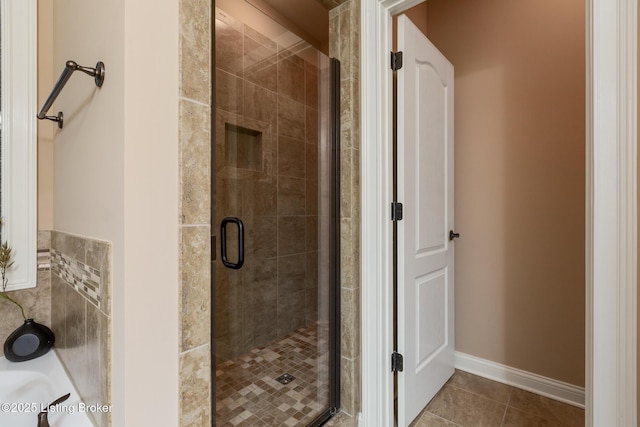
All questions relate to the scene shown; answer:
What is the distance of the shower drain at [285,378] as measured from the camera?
48.7 inches

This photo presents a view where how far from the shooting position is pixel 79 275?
2.97ft

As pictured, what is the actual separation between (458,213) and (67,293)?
2220mm

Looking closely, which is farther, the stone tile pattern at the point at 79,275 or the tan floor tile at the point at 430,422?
the tan floor tile at the point at 430,422

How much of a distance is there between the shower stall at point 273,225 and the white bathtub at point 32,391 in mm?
474

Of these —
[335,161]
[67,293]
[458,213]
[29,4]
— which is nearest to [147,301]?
[67,293]

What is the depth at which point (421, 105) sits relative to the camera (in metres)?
1.54

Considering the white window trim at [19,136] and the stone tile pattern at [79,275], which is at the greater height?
the white window trim at [19,136]

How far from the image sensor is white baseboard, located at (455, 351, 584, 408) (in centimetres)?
168

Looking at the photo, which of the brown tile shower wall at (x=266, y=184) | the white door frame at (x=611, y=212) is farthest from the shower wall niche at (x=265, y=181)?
the white door frame at (x=611, y=212)

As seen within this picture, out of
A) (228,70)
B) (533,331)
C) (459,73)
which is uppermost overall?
(459,73)

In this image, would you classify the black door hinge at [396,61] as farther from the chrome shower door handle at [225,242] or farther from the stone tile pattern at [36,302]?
the stone tile pattern at [36,302]

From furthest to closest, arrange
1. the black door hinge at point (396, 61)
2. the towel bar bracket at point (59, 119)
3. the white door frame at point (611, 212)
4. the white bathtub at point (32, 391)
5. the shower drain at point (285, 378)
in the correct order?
the black door hinge at point (396, 61) < the shower drain at point (285, 378) < the towel bar bracket at point (59, 119) < the white bathtub at point (32, 391) < the white door frame at point (611, 212)

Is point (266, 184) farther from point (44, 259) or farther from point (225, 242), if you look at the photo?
point (44, 259)

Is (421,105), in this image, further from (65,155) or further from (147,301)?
(65,155)
